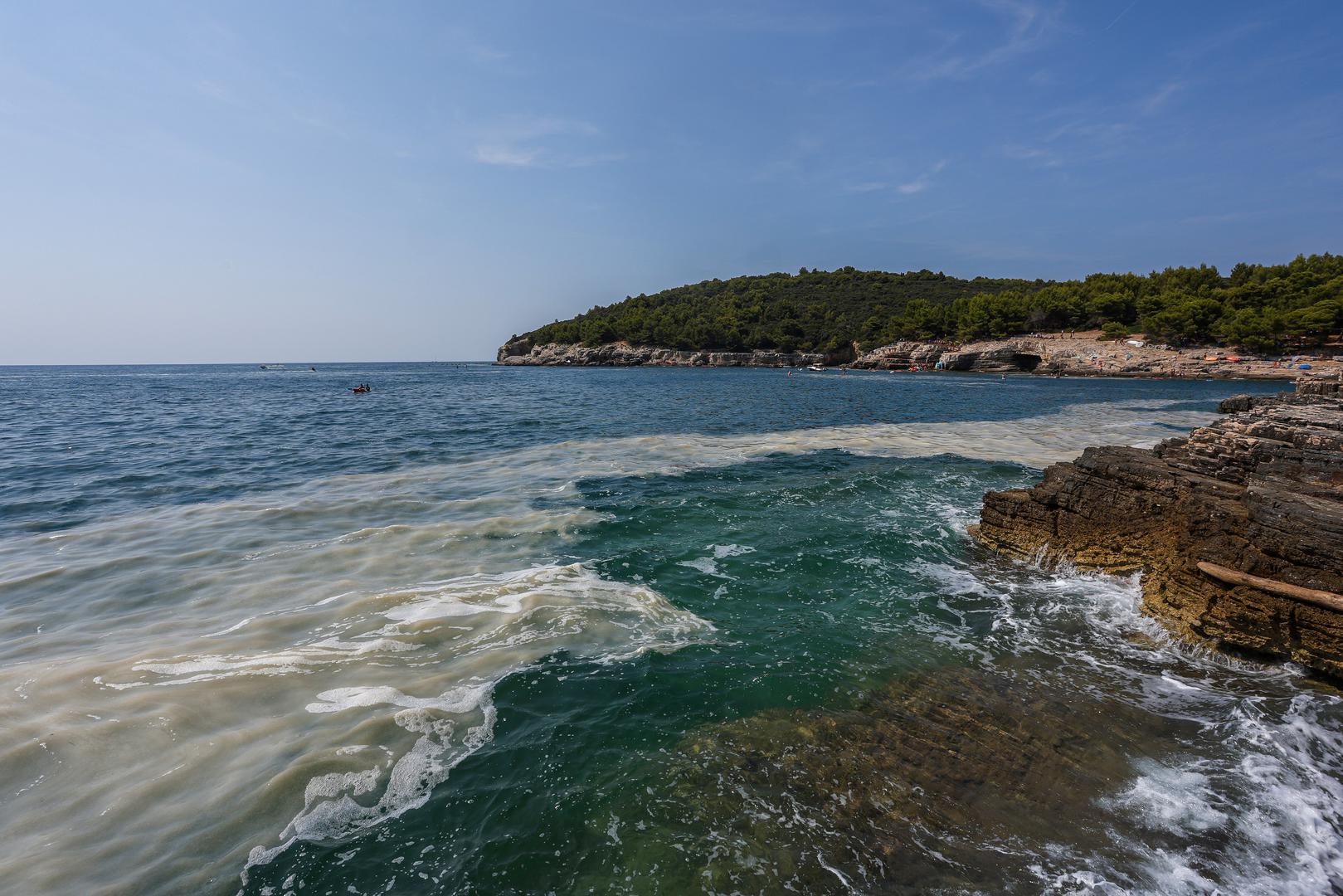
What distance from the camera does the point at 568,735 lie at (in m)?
5.21

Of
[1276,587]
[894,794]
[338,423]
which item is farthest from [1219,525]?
[338,423]

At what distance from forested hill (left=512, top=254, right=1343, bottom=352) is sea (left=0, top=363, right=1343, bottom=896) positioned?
307 feet

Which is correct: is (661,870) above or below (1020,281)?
below

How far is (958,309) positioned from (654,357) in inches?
2617

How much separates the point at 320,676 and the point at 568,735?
3.08 meters

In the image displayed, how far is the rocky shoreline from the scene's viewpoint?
68.9 meters

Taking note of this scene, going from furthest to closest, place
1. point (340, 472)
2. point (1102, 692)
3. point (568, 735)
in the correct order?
point (340, 472) < point (1102, 692) < point (568, 735)

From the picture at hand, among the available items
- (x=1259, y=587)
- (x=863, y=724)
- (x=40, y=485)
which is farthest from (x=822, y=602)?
(x=40, y=485)

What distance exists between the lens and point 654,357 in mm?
135000

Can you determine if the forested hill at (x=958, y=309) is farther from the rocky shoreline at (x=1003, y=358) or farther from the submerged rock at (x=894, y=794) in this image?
the submerged rock at (x=894, y=794)

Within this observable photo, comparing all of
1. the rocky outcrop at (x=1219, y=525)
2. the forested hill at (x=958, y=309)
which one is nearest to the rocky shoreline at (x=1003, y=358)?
the forested hill at (x=958, y=309)

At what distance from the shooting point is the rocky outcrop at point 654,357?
123 metres

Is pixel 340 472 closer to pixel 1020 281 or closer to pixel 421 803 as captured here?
pixel 421 803

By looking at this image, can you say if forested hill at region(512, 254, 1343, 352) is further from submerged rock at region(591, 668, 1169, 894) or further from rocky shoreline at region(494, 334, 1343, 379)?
submerged rock at region(591, 668, 1169, 894)
